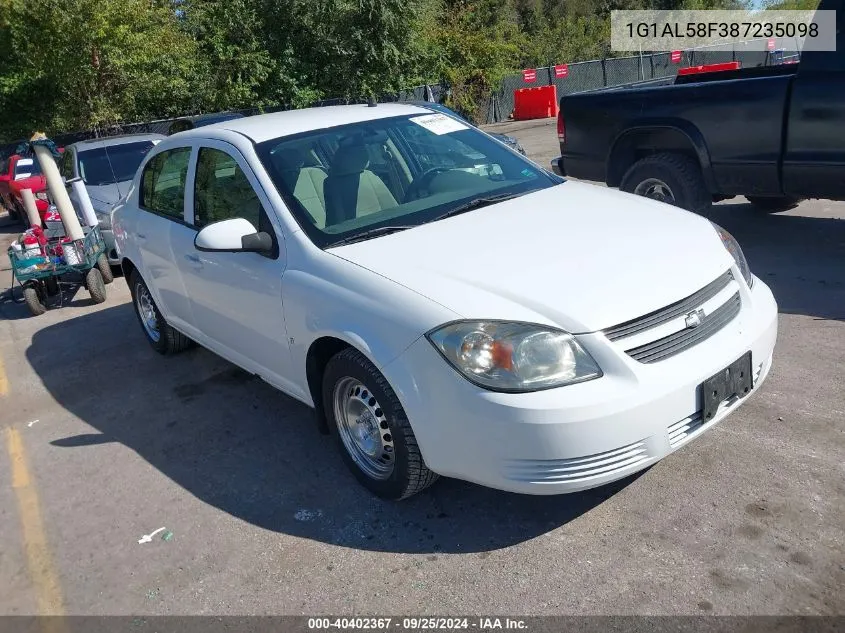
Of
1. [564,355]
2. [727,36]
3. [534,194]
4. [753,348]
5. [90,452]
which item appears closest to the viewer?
[564,355]


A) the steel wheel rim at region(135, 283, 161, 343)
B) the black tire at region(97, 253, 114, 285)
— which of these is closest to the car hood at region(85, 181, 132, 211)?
the black tire at region(97, 253, 114, 285)

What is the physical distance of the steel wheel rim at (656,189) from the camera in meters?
7.39

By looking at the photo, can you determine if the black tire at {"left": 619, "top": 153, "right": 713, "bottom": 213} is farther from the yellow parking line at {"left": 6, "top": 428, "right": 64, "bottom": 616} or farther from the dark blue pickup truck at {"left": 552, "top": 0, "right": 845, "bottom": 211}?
the yellow parking line at {"left": 6, "top": 428, "right": 64, "bottom": 616}

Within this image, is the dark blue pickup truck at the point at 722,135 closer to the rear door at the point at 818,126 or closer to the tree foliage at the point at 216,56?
the rear door at the point at 818,126

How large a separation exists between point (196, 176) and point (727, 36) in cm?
4068

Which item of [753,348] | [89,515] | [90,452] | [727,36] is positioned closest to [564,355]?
[753,348]

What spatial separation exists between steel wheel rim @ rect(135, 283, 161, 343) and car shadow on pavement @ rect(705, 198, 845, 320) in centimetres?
468

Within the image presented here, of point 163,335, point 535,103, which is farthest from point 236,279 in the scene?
point 535,103

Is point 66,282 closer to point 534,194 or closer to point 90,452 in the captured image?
point 90,452

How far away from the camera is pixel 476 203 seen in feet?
13.7

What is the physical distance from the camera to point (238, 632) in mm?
3086

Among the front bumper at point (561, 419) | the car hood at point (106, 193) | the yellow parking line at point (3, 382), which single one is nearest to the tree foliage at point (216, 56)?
the car hood at point (106, 193)

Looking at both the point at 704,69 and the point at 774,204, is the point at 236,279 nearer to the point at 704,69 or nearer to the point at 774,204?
the point at 774,204

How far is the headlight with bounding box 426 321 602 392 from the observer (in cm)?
301
